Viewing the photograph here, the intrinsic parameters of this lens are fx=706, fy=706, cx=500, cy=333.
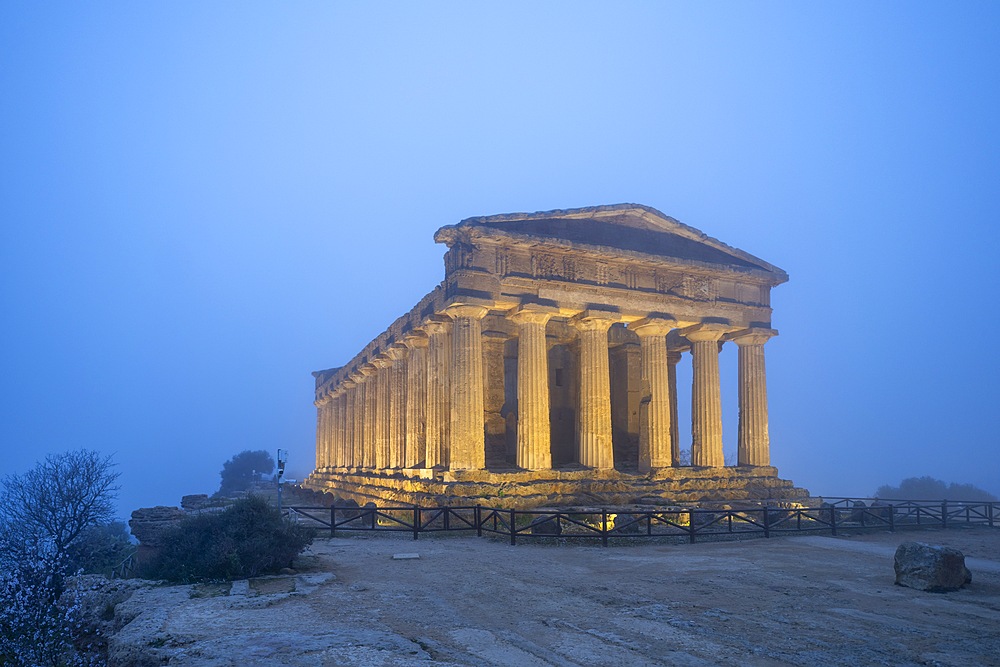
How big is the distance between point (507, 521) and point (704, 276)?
12631mm

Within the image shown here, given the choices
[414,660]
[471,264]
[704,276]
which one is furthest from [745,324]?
[414,660]

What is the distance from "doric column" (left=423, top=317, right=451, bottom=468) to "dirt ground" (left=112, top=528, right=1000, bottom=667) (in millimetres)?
10350

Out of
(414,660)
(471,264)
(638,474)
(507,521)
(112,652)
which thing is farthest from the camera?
(638,474)

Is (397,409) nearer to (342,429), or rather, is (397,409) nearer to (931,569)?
(342,429)

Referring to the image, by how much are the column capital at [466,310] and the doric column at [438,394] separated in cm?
181

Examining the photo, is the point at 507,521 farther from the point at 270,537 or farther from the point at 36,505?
the point at 36,505

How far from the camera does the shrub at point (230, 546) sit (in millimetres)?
11312

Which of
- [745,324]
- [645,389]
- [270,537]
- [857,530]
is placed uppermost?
[745,324]

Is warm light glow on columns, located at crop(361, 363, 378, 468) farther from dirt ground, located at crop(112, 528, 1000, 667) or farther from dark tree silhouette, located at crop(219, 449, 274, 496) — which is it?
dark tree silhouette, located at crop(219, 449, 274, 496)

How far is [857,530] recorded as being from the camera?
65.1 ft

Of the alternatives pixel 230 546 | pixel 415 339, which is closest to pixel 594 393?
pixel 415 339

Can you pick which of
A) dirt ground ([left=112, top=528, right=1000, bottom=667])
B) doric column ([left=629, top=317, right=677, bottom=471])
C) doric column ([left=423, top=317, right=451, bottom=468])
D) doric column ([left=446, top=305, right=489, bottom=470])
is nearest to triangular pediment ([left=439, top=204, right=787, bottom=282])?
doric column ([left=629, top=317, right=677, bottom=471])

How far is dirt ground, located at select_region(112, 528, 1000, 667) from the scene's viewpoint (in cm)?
728

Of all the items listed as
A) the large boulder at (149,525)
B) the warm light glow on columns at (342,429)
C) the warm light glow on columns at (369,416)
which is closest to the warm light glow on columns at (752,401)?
the warm light glow on columns at (369,416)
